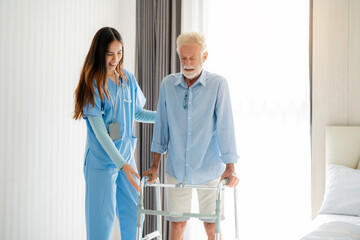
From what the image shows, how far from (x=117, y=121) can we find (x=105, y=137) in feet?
0.57

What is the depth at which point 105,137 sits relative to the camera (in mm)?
2129

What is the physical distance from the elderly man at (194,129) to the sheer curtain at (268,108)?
53.1 inches

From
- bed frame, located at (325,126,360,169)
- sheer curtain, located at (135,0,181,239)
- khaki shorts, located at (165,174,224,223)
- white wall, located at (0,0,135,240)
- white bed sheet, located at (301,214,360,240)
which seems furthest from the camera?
sheer curtain, located at (135,0,181,239)

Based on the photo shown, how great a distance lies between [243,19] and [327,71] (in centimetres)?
A: 90

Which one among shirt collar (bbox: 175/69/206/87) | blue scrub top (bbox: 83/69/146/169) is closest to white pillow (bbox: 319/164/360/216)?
shirt collar (bbox: 175/69/206/87)

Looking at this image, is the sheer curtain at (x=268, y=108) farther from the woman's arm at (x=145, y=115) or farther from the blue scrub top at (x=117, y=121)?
the blue scrub top at (x=117, y=121)

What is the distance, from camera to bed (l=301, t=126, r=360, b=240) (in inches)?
108

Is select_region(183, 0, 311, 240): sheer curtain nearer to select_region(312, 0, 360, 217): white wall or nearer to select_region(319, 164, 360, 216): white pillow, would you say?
select_region(312, 0, 360, 217): white wall

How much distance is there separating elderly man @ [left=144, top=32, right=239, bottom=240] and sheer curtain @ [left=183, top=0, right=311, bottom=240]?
53.1 inches

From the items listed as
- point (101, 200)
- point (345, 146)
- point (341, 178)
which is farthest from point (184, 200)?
point (345, 146)

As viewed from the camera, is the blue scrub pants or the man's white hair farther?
the blue scrub pants

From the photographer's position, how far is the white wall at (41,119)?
244cm

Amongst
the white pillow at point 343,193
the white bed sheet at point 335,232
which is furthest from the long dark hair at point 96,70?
the white pillow at point 343,193

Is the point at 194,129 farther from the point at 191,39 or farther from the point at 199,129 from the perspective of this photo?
the point at 191,39
